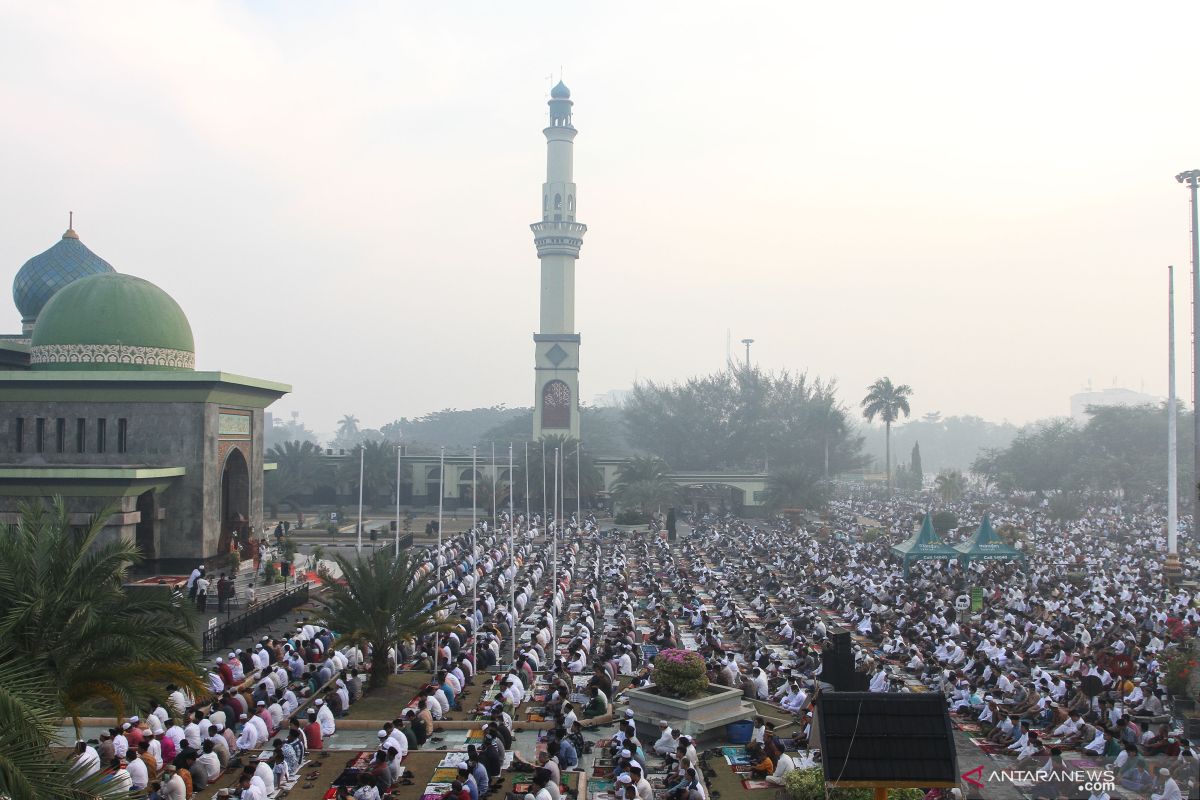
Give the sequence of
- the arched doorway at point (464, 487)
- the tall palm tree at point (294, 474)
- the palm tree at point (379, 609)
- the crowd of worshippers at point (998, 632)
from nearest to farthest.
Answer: the crowd of worshippers at point (998, 632)
the palm tree at point (379, 609)
the tall palm tree at point (294, 474)
the arched doorway at point (464, 487)

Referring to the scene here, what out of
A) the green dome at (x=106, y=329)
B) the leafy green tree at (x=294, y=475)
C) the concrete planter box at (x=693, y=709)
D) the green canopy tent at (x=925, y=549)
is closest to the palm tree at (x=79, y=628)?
the concrete planter box at (x=693, y=709)

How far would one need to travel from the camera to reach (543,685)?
20.4 m

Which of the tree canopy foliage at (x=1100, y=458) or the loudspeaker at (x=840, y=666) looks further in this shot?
the tree canopy foliage at (x=1100, y=458)

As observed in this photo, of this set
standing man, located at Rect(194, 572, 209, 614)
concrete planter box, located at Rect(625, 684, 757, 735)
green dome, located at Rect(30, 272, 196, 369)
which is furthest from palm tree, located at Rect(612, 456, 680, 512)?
concrete planter box, located at Rect(625, 684, 757, 735)

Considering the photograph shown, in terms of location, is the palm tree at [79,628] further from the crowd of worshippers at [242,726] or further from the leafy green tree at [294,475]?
the leafy green tree at [294,475]

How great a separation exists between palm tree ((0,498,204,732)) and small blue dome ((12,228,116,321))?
106 ft

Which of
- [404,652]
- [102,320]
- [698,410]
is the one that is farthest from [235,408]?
[698,410]

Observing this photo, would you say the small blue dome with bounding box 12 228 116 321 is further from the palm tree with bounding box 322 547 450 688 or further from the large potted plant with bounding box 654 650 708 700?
the large potted plant with bounding box 654 650 708 700

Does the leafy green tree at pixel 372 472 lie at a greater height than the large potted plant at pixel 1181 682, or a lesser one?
greater

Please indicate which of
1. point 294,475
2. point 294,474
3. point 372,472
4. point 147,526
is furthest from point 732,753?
point 294,474

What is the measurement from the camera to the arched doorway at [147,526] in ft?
101

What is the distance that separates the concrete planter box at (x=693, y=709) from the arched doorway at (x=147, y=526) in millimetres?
19195

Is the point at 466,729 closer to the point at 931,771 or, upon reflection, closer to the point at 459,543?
the point at 931,771

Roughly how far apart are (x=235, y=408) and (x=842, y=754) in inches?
1124
